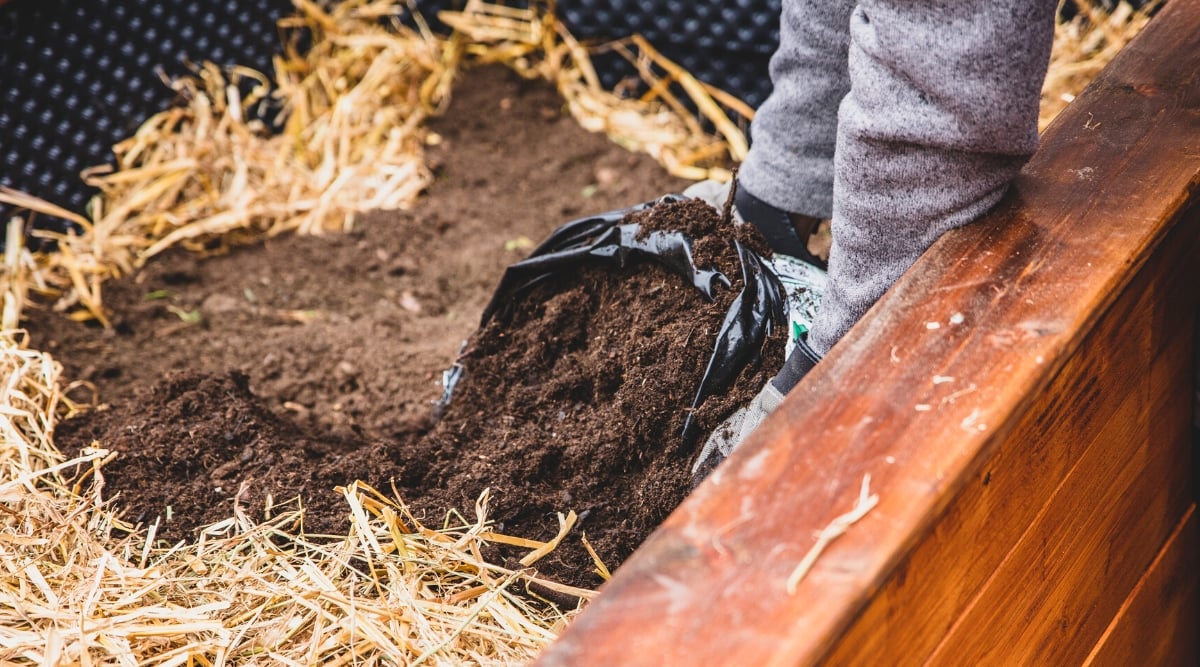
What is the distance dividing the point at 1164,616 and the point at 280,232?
1.92 metres

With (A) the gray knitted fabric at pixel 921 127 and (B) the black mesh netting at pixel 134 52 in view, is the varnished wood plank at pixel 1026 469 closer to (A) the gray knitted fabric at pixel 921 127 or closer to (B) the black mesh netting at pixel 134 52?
(A) the gray knitted fabric at pixel 921 127

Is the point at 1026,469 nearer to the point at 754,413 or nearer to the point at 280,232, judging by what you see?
the point at 754,413

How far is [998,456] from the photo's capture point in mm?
827

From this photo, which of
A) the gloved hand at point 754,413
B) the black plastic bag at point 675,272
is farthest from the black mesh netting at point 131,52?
the gloved hand at point 754,413

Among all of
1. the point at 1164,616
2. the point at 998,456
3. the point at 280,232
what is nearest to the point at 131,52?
the point at 280,232

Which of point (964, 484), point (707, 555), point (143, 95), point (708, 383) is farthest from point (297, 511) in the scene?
point (143, 95)

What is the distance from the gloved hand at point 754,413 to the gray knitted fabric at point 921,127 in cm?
2

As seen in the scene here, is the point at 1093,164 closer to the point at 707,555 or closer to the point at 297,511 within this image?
the point at 707,555

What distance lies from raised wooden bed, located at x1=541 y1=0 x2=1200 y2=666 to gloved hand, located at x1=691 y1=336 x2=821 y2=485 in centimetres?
21

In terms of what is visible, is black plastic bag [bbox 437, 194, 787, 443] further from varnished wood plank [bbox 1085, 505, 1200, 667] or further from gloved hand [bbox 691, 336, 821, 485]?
varnished wood plank [bbox 1085, 505, 1200, 667]

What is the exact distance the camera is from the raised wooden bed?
2.19ft

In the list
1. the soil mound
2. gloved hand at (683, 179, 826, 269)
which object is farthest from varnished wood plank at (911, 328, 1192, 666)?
gloved hand at (683, 179, 826, 269)

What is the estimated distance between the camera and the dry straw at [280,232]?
3.59 ft

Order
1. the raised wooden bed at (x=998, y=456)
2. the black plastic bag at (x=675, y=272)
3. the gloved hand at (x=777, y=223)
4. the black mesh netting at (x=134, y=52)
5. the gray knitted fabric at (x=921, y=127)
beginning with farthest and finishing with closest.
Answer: the black mesh netting at (x=134, y=52) < the gloved hand at (x=777, y=223) < the black plastic bag at (x=675, y=272) < the gray knitted fabric at (x=921, y=127) < the raised wooden bed at (x=998, y=456)
